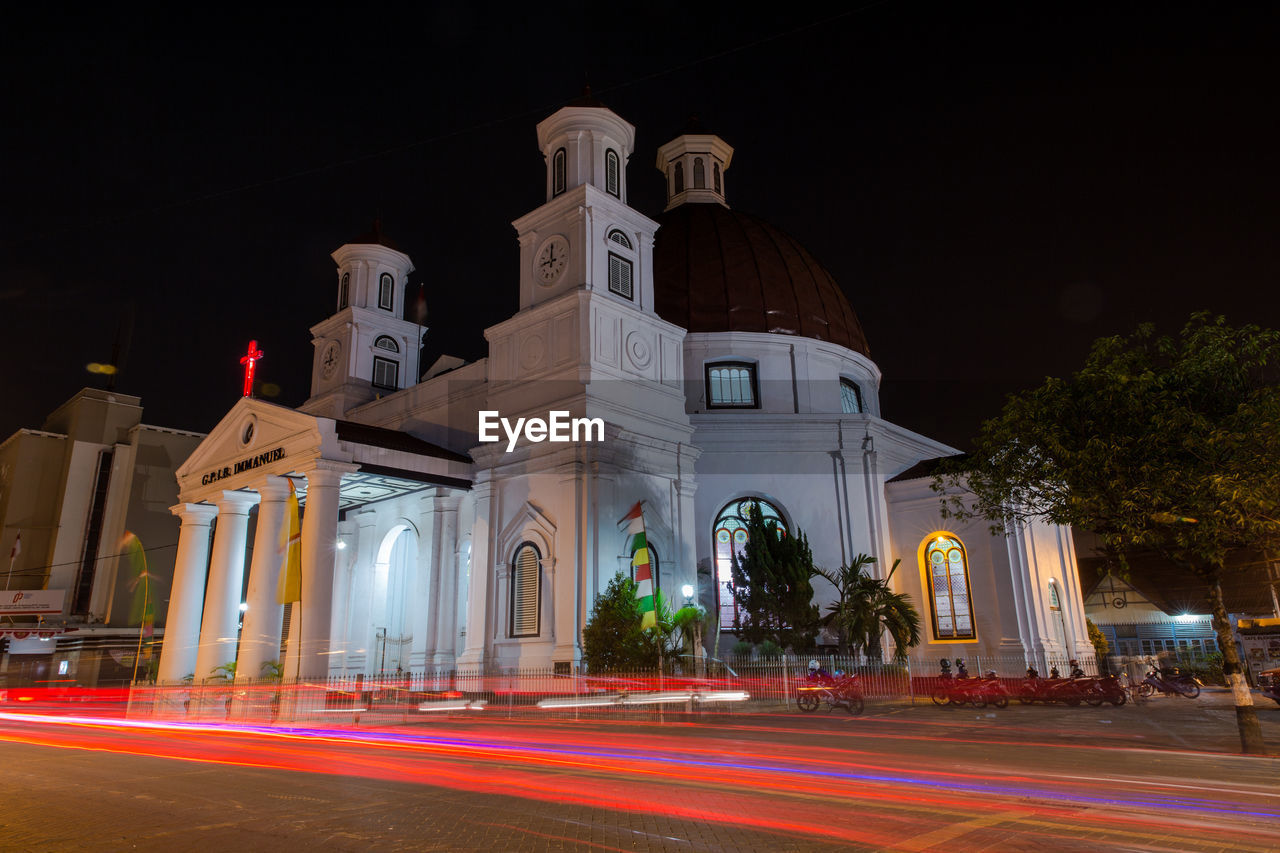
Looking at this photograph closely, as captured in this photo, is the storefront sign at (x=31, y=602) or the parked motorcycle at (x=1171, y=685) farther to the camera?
the storefront sign at (x=31, y=602)

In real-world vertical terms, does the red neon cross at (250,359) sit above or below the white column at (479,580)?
above

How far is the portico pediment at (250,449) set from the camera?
85.2 feet

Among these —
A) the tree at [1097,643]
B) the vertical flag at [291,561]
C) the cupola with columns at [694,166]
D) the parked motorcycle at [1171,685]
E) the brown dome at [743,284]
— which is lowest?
the parked motorcycle at [1171,685]

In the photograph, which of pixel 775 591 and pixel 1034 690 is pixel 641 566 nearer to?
pixel 775 591

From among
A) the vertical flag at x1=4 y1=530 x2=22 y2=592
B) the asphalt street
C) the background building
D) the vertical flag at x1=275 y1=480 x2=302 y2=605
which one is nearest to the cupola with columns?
the vertical flag at x1=275 y1=480 x2=302 y2=605

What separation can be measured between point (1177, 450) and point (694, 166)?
116 ft

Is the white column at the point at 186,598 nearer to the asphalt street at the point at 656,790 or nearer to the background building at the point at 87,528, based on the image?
the asphalt street at the point at 656,790

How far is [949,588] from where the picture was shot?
31.0m

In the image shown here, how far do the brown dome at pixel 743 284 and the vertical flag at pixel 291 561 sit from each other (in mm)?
16966

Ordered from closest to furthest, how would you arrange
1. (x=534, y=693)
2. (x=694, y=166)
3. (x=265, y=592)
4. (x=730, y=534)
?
1. (x=534, y=693)
2. (x=265, y=592)
3. (x=730, y=534)
4. (x=694, y=166)

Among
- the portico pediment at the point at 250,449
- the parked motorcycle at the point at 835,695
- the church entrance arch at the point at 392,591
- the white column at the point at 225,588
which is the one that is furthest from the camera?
the church entrance arch at the point at 392,591

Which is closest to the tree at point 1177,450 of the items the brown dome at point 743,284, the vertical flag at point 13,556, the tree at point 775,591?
the tree at point 775,591

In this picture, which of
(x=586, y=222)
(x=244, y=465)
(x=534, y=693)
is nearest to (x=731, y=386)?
(x=586, y=222)

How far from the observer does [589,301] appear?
27922 mm
